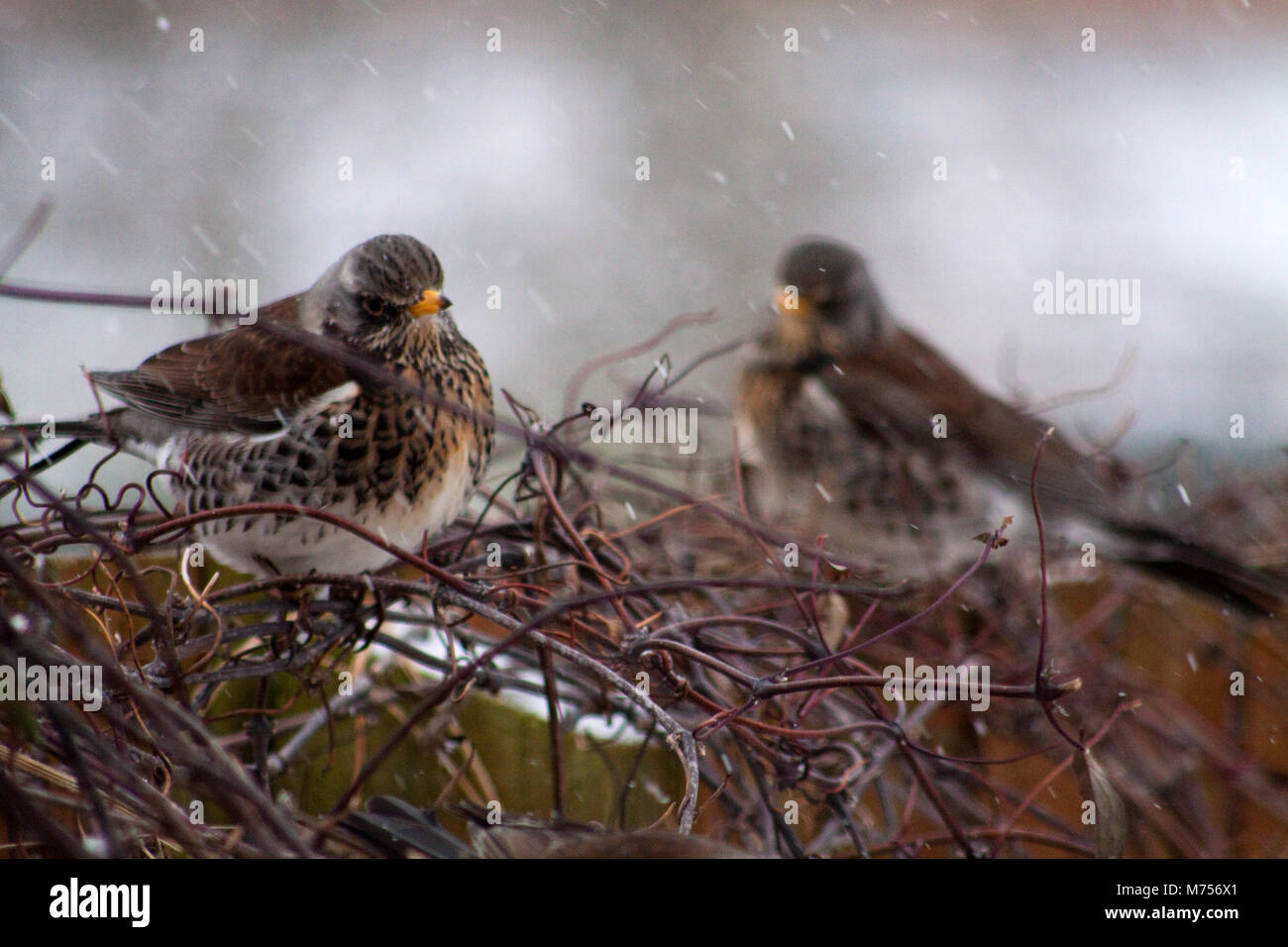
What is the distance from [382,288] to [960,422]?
1.69 metres

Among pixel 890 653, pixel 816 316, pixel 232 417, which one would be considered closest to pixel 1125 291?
pixel 816 316

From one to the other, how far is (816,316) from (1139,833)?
4.99ft

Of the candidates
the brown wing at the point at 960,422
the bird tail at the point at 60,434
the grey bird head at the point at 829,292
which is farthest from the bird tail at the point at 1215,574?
the bird tail at the point at 60,434

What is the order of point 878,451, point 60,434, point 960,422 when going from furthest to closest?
1. point 960,422
2. point 878,451
3. point 60,434

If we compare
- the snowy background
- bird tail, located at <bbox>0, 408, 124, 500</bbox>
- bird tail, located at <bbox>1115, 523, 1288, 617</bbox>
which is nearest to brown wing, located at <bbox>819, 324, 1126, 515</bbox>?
bird tail, located at <bbox>1115, 523, 1288, 617</bbox>

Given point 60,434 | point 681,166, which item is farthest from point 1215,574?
point 681,166

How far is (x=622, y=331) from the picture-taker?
16.9 ft

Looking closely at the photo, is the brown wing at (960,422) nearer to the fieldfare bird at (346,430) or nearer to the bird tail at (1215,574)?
the bird tail at (1215,574)

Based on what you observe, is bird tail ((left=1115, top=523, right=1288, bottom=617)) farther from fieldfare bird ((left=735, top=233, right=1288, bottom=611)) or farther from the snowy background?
the snowy background

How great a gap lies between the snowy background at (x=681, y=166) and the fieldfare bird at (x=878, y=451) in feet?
3.38

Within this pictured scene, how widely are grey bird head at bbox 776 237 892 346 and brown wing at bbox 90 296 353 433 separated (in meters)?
1.42

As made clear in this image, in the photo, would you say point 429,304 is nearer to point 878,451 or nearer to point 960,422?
point 878,451

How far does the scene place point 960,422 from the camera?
2.85m
